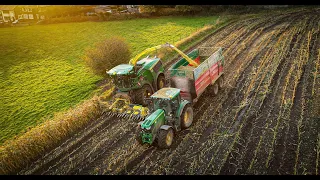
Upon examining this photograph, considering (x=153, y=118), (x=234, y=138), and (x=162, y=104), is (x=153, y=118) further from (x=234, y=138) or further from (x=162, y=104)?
(x=234, y=138)

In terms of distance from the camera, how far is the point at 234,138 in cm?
996

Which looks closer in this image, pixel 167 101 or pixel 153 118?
pixel 153 118

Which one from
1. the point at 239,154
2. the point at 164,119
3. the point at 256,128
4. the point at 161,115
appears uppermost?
the point at 161,115

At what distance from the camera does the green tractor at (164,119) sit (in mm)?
9375

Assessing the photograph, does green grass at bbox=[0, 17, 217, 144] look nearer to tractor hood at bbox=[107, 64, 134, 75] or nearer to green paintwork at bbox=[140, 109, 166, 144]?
tractor hood at bbox=[107, 64, 134, 75]

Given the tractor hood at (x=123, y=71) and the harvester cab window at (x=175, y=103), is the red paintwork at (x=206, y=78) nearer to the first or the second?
the harvester cab window at (x=175, y=103)

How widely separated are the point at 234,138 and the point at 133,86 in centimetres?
540

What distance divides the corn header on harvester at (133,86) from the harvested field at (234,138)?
1.89ft

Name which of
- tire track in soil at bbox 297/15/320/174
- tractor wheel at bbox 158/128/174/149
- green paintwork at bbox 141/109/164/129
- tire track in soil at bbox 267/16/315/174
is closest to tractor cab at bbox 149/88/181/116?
green paintwork at bbox 141/109/164/129

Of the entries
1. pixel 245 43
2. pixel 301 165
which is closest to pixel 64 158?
pixel 301 165

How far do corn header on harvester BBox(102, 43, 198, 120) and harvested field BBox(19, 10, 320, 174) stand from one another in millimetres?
575

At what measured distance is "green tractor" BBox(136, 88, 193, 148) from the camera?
9.38 meters

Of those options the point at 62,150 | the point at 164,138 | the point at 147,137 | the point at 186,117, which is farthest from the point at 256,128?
the point at 62,150

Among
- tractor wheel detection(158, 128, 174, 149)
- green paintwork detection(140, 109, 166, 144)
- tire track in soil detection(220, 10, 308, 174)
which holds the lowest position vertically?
tire track in soil detection(220, 10, 308, 174)
